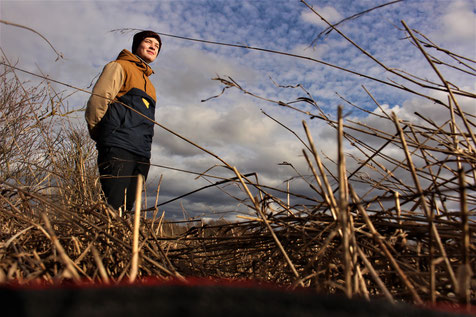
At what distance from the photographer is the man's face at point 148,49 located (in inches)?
112

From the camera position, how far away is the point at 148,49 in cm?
286

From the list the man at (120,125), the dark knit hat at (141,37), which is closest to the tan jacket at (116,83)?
the man at (120,125)

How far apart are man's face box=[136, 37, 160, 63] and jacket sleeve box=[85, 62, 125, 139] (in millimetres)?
367

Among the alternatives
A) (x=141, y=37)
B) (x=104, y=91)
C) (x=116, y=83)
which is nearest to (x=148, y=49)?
(x=141, y=37)

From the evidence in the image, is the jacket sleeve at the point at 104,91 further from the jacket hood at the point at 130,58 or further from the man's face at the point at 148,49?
the man's face at the point at 148,49

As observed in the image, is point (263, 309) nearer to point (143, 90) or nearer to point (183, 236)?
point (183, 236)

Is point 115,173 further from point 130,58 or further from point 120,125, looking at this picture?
point 130,58

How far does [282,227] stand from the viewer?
1095mm

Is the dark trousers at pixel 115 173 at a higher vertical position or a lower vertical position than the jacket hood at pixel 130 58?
lower

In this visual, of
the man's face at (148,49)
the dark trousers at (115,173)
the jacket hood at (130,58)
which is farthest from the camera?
the man's face at (148,49)

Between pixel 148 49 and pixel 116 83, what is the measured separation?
53cm

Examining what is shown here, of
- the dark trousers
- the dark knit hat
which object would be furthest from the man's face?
the dark trousers

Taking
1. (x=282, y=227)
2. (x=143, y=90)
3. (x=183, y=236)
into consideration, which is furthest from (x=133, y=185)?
(x=282, y=227)

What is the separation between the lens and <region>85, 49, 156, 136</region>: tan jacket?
237cm
